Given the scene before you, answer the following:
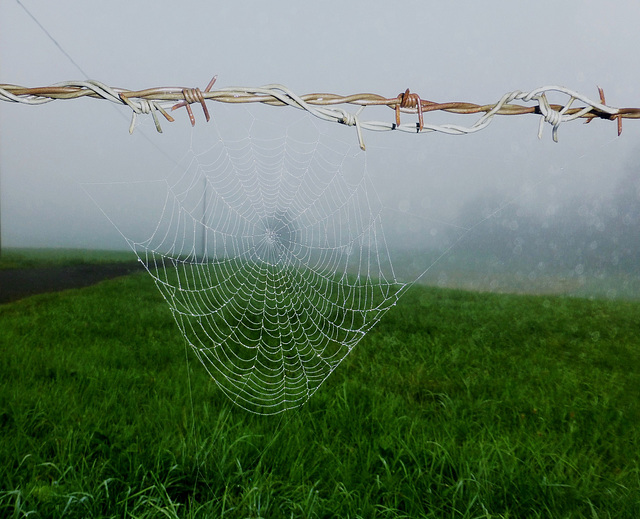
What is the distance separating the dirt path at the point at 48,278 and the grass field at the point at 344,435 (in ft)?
20.3

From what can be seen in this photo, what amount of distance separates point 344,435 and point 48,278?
13.2m

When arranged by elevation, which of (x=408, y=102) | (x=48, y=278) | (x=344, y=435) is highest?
(x=408, y=102)

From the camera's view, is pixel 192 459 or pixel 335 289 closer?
pixel 192 459

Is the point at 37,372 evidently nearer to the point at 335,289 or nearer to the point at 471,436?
the point at 471,436

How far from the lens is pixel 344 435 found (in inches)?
135

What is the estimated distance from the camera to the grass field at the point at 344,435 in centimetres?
256

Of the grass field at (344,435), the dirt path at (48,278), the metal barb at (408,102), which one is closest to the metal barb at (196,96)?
the metal barb at (408,102)

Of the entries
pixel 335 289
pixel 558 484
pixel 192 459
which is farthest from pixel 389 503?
pixel 335 289

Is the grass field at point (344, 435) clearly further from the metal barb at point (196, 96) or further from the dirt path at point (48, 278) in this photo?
the dirt path at point (48, 278)

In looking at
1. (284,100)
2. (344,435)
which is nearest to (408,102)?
(284,100)

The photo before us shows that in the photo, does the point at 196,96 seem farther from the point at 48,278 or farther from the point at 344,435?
the point at 48,278

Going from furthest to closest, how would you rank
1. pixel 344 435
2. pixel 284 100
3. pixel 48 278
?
Result: pixel 48 278
pixel 344 435
pixel 284 100

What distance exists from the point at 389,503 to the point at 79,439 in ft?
6.29

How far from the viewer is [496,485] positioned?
8.81 feet
